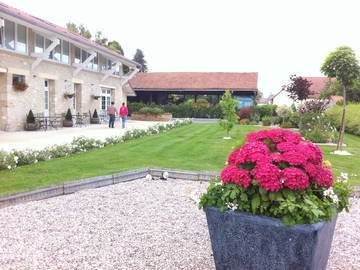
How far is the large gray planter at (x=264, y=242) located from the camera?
2.27 metres

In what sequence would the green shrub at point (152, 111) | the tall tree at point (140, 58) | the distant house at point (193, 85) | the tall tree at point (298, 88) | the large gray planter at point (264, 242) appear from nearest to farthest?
the large gray planter at point (264, 242) < the tall tree at point (298, 88) < the green shrub at point (152, 111) < the distant house at point (193, 85) < the tall tree at point (140, 58)

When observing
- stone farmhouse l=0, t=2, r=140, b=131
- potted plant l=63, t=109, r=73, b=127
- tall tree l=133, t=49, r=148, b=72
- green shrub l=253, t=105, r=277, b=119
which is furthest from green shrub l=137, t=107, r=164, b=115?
tall tree l=133, t=49, r=148, b=72

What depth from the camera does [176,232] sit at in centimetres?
372

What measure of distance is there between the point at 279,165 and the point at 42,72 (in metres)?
17.0

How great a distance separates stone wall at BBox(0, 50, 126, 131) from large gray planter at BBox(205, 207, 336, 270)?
1463cm

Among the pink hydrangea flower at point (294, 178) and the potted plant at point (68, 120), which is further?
the potted plant at point (68, 120)

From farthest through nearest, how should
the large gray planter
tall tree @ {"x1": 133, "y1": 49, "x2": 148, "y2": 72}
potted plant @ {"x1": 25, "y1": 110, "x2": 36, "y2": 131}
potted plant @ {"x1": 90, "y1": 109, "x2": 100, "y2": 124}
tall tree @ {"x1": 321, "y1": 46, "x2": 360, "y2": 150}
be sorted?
tall tree @ {"x1": 133, "y1": 49, "x2": 148, "y2": 72}, potted plant @ {"x1": 90, "y1": 109, "x2": 100, "y2": 124}, potted plant @ {"x1": 25, "y1": 110, "x2": 36, "y2": 131}, tall tree @ {"x1": 321, "y1": 46, "x2": 360, "y2": 150}, the large gray planter

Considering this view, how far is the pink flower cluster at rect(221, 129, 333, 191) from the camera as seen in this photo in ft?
7.74

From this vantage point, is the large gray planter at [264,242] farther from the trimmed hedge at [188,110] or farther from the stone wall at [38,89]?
the trimmed hedge at [188,110]

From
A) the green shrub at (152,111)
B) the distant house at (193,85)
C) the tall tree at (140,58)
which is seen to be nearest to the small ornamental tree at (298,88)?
the distant house at (193,85)

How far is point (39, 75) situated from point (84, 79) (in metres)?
4.74

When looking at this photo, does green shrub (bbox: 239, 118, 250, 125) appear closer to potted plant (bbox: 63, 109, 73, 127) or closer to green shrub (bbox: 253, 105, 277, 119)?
green shrub (bbox: 253, 105, 277, 119)

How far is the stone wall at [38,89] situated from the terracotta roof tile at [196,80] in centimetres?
1077

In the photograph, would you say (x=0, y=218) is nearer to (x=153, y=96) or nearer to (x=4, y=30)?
(x=4, y=30)
